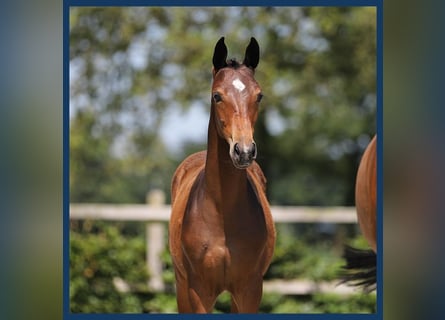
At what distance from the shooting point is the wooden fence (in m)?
6.72

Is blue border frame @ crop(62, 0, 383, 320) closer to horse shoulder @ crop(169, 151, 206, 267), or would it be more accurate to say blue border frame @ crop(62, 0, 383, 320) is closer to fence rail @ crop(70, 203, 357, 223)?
horse shoulder @ crop(169, 151, 206, 267)

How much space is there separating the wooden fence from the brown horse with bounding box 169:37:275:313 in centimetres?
Result: 311

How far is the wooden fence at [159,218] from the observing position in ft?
22.0

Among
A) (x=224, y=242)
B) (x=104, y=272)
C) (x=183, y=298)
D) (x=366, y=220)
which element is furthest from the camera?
(x=104, y=272)

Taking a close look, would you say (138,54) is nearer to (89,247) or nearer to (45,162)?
(89,247)

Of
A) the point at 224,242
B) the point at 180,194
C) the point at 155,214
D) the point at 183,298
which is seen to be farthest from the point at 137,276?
the point at 224,242

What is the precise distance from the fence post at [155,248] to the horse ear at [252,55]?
370 centimetres

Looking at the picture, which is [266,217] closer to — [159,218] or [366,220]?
[366,220]

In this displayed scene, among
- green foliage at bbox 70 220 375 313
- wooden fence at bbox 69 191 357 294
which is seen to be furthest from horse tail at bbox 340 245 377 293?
wooden fence at bbox 69 191 357 294

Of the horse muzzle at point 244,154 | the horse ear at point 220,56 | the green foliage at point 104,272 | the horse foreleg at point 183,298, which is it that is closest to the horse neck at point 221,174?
the horse ear at point 220,56

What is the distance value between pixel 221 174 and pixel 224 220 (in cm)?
23

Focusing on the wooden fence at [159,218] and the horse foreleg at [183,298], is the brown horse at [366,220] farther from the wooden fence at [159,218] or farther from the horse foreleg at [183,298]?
the wooden fence at [159,218]

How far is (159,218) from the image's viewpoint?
7137 mm

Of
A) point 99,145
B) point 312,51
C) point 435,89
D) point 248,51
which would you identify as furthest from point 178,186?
point 312,51
